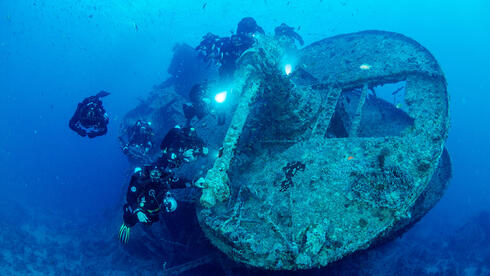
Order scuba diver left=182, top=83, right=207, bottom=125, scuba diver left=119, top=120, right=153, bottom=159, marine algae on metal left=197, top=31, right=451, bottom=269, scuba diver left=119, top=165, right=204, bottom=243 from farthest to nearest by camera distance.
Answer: scuba diver left=119, top=120, right=153, bottom=159
scuba diver left=182, top=83, right=207, bottom=125
scuba diver left=119, top=165, right=204, bottom=243
marine algae on metal left=197, top=31, right=451, bottom=269

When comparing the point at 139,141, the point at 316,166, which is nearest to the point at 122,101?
the point at 139,141

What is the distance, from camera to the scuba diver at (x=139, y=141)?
9000mm

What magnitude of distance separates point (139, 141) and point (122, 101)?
67.0 meters

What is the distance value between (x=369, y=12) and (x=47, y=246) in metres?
126

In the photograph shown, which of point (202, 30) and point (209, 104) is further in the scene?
point (202, 30)

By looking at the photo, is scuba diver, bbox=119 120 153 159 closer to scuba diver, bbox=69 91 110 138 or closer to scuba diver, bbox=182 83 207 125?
scuba diver, bbox=69 91 110 138

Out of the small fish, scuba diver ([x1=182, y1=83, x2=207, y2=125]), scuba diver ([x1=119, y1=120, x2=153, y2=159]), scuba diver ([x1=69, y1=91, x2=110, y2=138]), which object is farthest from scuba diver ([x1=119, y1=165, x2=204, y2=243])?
scuba diver ([x1=119, y1=120, x2=153, y2=159])

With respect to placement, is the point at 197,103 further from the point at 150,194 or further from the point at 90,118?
the point at 150,194

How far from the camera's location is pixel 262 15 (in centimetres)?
11619

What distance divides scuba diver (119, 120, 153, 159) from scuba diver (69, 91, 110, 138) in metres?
1.42

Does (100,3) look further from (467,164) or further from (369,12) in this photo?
(467,164)

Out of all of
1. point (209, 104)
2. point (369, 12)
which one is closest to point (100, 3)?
point (369, 12)

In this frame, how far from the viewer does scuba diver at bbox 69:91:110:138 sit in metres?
7.36

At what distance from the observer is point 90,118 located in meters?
7.42
